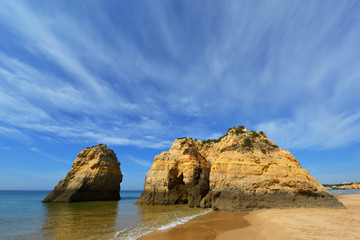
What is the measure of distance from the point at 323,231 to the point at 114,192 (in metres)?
34.6

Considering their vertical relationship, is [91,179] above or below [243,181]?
above

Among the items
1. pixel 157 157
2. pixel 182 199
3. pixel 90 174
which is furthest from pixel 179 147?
pixel 90 174

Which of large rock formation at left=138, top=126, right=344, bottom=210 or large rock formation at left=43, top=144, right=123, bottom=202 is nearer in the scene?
large rock formation at left=138, top=126, right=344, bottom=210

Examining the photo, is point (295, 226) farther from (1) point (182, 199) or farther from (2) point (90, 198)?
(2) point (90, 198)

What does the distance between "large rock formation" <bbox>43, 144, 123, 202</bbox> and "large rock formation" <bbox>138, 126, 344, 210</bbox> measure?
1135cm

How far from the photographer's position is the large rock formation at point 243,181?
1716 centimetres

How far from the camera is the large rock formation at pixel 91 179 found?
31.0 metres

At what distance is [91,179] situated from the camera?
32.7 metres

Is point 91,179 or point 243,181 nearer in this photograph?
point 243,181

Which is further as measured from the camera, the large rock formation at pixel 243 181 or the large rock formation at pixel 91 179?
the large rock formation at pixel 91 179

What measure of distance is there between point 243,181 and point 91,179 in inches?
1026

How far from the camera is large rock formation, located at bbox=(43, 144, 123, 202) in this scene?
102 ft

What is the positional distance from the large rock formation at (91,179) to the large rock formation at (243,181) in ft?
37.3

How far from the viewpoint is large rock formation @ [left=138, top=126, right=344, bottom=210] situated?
56.3ft
